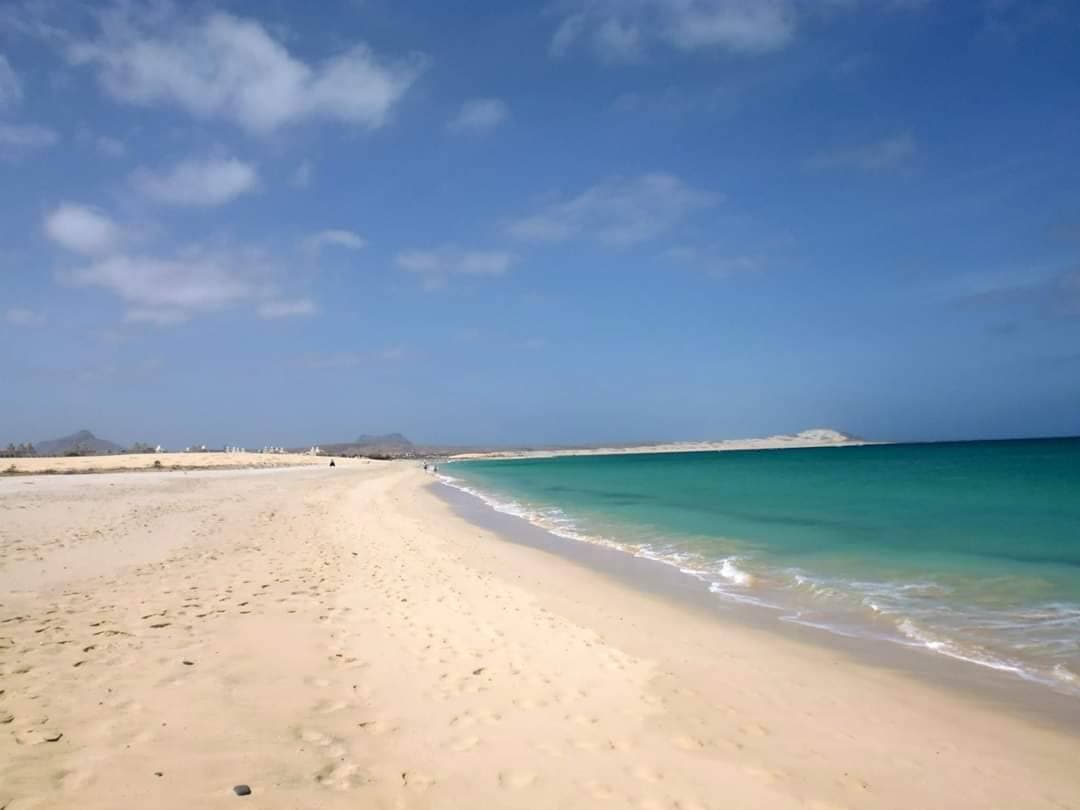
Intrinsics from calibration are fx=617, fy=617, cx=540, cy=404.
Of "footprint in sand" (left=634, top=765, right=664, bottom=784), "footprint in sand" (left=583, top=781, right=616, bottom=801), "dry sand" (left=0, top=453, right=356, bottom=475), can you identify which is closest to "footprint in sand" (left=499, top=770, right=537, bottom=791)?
Answer: "footprint in sand" (left=583, top=781, right=616, bottom=801)

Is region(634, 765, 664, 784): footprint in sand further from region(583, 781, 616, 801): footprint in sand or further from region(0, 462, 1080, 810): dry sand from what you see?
region(583, 781, 616, 801): footprint in sand

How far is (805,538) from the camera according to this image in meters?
16.5

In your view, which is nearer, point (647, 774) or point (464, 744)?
point (647, 774)

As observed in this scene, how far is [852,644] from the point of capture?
7.65m

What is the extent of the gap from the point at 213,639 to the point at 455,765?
3465 millimetres

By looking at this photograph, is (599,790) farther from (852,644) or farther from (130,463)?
(130,463)

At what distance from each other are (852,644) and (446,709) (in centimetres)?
545

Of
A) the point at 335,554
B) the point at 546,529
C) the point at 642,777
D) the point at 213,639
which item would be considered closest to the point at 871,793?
the point at 642,777

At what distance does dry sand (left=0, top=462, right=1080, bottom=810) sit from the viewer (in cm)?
364

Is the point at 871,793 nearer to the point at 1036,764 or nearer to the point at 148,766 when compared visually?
the point at 1036,764

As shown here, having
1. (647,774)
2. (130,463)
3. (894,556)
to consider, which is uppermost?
(130,463)

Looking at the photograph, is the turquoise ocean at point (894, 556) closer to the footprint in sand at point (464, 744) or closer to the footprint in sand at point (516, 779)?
the footprint in sand at point (516, 779)

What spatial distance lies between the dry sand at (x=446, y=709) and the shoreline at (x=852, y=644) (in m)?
0.34

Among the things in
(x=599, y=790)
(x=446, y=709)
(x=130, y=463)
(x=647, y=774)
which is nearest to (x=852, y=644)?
(x=647, y=774)
